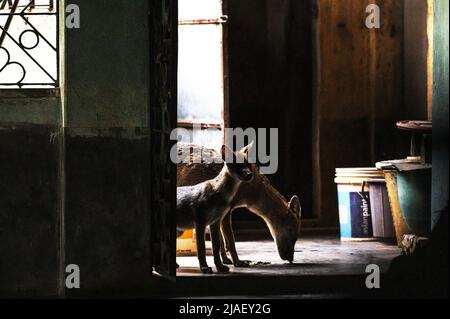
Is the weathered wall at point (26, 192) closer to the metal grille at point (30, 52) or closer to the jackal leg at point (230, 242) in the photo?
the metal grille at point (30, 52)

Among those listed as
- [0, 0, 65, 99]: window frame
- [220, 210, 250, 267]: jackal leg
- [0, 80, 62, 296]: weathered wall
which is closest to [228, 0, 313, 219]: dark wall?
[220, 210, 250, 267]: jackal leg

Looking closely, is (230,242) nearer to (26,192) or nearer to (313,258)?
(313,258)

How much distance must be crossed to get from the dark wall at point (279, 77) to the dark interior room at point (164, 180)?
714 mm

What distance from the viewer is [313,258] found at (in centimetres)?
1172

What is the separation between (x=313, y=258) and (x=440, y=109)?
2.59 meters

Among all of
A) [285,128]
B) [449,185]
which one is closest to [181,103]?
[285,128]

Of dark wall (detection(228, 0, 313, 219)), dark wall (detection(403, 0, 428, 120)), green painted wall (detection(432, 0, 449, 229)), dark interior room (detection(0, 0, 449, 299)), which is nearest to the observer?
green painted wall (detection(432, 0, 449, 229))

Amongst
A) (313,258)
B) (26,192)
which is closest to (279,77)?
(313,258)

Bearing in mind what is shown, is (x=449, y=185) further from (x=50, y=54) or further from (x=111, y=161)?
(x=50, y=54)

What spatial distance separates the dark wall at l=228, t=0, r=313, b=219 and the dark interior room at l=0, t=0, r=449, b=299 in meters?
0.71

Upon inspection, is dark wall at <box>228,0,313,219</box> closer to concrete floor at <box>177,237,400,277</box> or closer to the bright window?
the bright window

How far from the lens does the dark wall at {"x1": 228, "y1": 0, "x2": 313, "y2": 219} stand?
14102 millimetres

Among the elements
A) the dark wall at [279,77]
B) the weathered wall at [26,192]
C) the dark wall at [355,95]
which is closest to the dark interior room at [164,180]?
the weathered wall at [26,192]

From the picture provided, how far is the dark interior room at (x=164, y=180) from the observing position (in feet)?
33.2
